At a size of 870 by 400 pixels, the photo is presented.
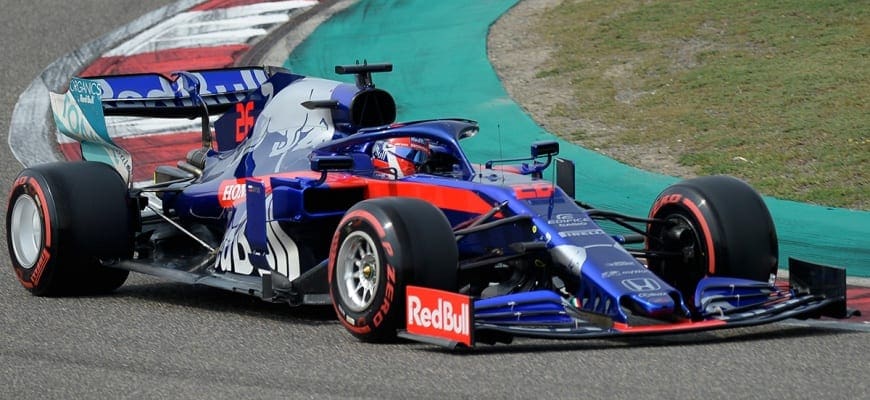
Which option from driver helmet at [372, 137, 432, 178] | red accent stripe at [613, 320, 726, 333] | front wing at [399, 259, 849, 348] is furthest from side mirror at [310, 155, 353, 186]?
red accent stripe at [613, 320, 726, 333]

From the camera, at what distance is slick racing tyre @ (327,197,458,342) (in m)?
7.16

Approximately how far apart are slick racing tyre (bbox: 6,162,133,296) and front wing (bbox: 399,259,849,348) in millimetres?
2647

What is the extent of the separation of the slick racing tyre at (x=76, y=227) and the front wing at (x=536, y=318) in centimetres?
265

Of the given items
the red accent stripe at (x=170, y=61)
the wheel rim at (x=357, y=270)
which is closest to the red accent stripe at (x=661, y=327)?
the wheel rim at (x=357, y=270)

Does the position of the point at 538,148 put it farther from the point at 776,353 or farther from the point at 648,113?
the point at 648,113

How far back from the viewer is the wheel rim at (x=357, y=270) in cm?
746

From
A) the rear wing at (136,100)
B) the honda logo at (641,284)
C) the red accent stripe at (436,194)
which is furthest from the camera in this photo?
the rear wing at (136,100)

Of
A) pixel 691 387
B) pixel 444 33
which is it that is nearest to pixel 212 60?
pixel 444 33

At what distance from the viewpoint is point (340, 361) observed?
6988 mm

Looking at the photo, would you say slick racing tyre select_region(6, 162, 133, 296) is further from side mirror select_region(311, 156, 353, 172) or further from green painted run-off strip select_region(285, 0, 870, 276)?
green painted run-off strip select_region(285, 0, 870, 276)

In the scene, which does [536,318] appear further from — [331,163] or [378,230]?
[331,163]

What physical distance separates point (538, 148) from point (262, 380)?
8.05 ft

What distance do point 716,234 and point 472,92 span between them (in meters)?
7.22

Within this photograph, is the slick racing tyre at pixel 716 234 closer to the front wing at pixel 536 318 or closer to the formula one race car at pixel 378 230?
the formula one race car at pixel 378 230
